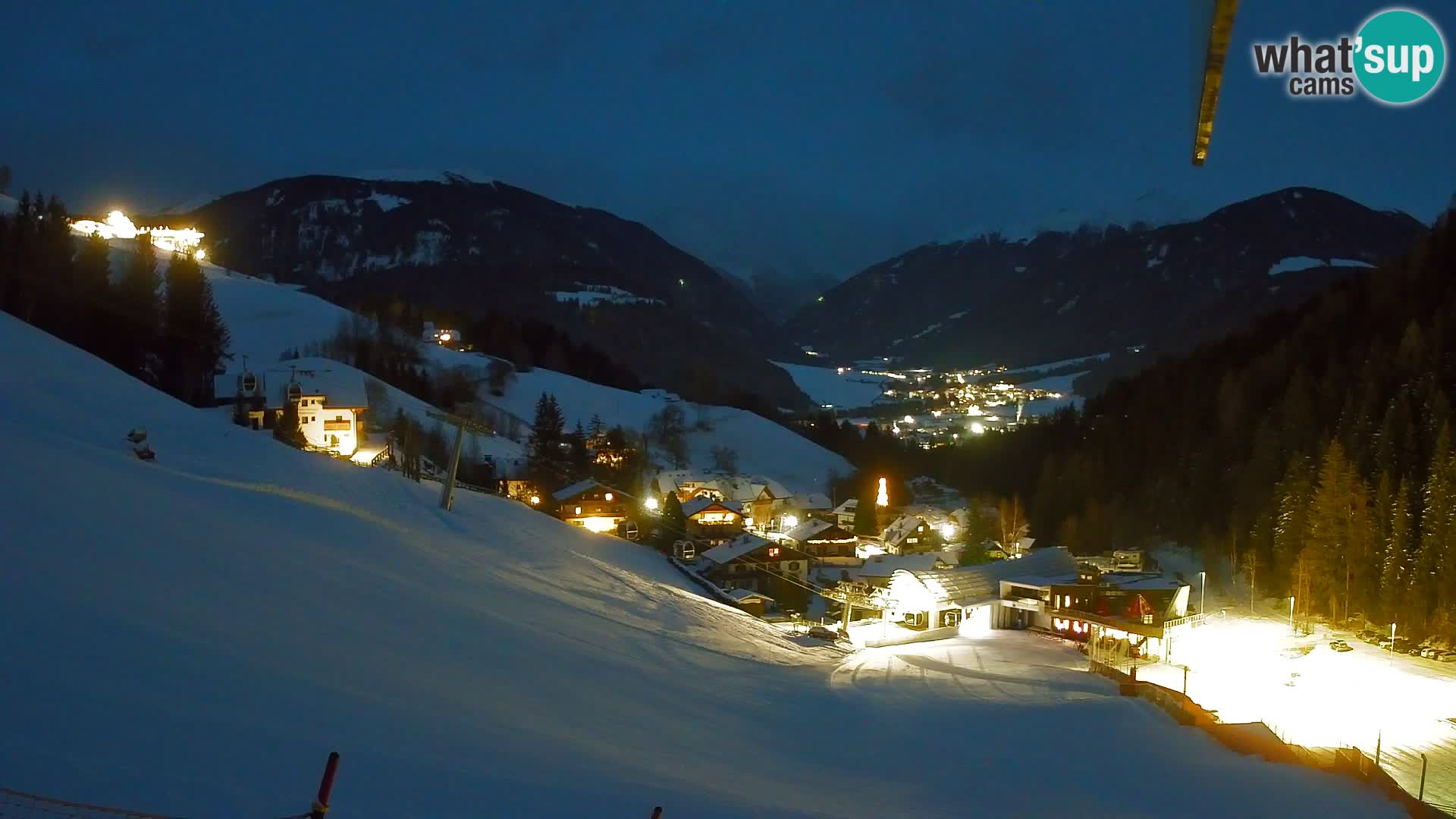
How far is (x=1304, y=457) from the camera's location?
2800 cm

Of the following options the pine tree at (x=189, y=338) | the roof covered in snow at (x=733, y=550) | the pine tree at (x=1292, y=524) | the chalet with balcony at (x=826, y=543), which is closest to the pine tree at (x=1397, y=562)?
the pine tree at (x=1292, y=524)

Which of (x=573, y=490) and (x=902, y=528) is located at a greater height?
(x=573, y=490)

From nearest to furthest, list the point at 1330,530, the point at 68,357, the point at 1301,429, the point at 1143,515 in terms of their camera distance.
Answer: the point at 68,357, the point at 1330,530, the point at 1301,429, the point at 1143,515

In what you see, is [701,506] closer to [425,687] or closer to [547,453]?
[547,453]

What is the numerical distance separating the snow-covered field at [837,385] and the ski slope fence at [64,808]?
414 feet

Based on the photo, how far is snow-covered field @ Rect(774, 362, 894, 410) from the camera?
454ft

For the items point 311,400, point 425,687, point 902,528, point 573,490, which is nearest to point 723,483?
point 902,528

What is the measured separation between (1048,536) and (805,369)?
133434mm

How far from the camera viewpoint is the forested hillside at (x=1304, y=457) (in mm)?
23094

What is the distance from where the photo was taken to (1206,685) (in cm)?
1816

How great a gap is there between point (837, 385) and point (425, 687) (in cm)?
15129

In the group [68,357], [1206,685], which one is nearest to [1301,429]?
[1206,685]

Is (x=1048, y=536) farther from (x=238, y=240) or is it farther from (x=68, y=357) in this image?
(x=238, y=240)

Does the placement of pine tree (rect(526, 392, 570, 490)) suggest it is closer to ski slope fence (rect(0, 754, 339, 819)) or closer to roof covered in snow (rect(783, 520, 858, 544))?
roof covered in snow (rect(783, 520, 858, 544))
